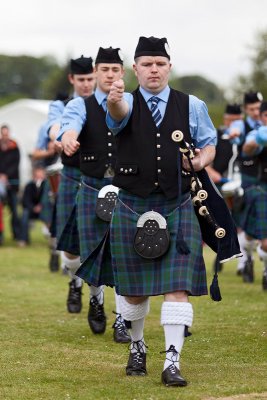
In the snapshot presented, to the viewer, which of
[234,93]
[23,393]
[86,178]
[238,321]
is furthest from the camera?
[234,93]

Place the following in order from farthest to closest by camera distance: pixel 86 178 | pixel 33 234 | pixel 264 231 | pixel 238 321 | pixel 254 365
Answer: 1. pixel 33 234
2. pixel 264 231
3. pixel 238 321
4. pixel 86 178
5. pixel 254 365

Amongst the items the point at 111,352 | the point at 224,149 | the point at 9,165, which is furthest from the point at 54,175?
the point at 111,352

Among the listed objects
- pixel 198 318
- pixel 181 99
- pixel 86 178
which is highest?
pixel 181 99

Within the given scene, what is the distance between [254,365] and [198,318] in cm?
213

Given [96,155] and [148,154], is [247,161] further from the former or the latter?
Result: [148,154]

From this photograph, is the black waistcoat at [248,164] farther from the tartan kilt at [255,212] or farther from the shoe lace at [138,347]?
the shoe lace at [138,347]

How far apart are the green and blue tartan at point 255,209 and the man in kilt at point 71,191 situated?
221 cm

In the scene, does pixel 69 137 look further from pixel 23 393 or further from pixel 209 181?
pixel 23 393

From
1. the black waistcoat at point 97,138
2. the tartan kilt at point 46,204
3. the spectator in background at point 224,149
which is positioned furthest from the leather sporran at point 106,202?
the tartan kilt at point 46,204

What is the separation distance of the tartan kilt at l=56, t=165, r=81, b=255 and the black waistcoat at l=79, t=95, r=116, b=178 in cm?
67

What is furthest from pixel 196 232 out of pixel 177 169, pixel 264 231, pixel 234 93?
pixel 234 93

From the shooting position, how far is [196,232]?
578cm

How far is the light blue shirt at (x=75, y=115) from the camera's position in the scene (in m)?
6.82

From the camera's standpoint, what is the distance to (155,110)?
582 centimetres
